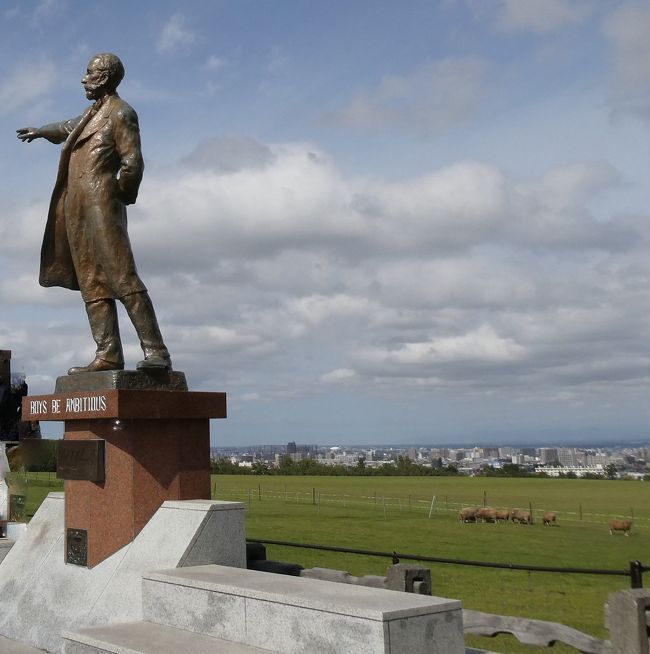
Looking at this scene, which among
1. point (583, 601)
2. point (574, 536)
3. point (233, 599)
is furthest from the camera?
point (574, 536)

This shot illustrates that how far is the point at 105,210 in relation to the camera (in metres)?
8.89

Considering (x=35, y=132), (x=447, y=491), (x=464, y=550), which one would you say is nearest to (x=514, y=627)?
(x=35, y=132)

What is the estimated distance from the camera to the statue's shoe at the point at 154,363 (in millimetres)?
8367

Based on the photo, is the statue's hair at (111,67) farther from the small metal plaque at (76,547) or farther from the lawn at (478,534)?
the lawn at (478,534)

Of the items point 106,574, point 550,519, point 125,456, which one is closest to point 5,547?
point 106,574

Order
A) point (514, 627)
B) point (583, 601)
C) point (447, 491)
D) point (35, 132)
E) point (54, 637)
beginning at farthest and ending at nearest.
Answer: point (447, 491), point (583, 601), point (35, 132), point (54, 637), point (514, 627)

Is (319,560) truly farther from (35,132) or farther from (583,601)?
(35,132)

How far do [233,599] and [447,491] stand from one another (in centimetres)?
4574

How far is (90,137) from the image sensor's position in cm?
909

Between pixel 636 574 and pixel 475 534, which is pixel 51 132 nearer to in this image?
pixel 636 574

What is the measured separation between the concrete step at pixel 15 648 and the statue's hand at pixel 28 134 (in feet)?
18.9

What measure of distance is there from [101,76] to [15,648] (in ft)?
20.1

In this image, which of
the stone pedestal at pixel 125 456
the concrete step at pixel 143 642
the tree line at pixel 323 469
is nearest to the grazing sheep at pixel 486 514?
the stone pedestal at pixel 125 456

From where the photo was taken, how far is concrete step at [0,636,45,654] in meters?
7.84
